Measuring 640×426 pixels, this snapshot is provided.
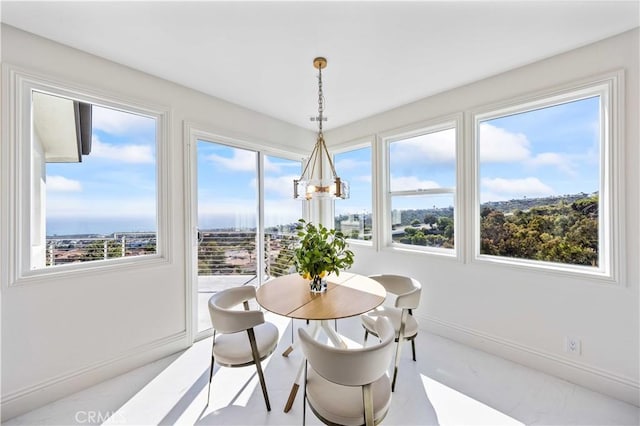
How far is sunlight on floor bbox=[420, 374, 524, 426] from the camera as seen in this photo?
1564 mm

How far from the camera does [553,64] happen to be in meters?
1.96

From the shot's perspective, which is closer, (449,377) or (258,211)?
(449,377)

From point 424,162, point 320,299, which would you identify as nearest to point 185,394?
point 320,299

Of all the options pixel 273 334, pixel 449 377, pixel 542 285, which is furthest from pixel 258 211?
pixel 542 285

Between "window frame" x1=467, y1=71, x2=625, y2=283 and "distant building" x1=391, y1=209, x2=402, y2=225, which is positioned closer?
"window frame" x1=467, y1=71, x2=625, y2=283

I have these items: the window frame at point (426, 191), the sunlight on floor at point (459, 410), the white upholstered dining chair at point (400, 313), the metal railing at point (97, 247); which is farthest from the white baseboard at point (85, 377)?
the window frame at point (426, 191)

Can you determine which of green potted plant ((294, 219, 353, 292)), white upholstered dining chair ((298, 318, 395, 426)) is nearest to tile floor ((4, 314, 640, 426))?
white upholstered dining chair ((298, 318, 395, 426))

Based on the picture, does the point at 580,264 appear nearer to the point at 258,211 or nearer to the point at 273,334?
the point at 273,334

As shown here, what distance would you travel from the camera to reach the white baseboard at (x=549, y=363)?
172cm

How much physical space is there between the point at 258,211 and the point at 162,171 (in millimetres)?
1127

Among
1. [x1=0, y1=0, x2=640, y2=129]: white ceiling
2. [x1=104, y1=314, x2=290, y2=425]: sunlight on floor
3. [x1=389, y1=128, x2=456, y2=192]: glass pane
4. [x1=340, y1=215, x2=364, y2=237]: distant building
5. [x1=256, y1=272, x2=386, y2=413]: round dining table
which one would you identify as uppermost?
[x1=0, y1=0, x2=640, y2=129]: white ceiling

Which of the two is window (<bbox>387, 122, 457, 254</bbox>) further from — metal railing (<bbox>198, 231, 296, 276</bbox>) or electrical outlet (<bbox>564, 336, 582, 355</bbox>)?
metal railing (<bbox>198, 231, 296, 276</bbox>)

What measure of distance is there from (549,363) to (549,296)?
1.74 feet

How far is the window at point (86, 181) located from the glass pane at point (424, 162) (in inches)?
102
